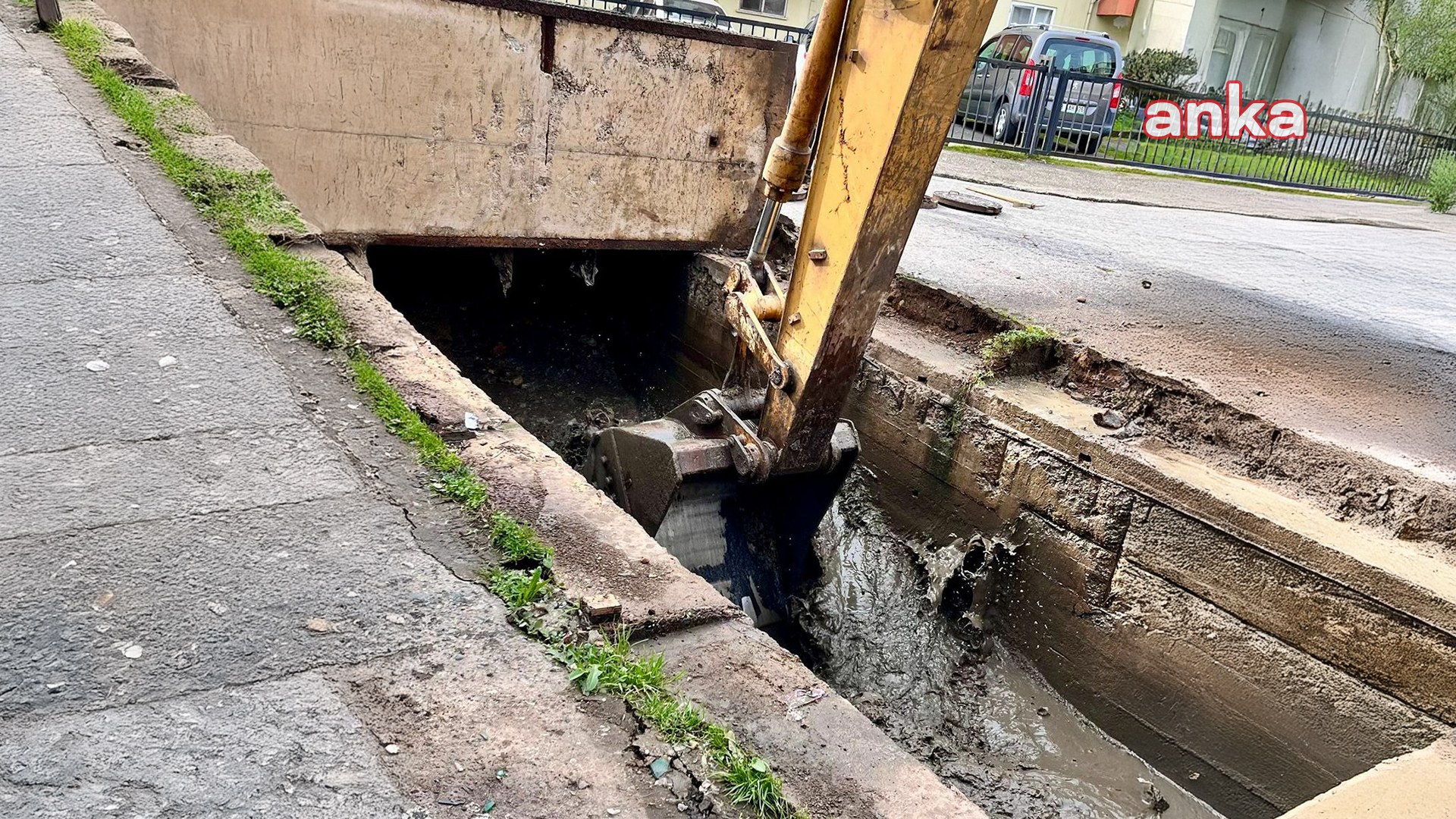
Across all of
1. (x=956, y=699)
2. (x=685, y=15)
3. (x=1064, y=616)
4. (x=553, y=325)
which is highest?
(x=685, y=15)

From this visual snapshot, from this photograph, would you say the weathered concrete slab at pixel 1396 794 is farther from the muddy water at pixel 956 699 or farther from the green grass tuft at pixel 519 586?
the green grass tuft at pixel 519 586

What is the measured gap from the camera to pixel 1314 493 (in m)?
3.88

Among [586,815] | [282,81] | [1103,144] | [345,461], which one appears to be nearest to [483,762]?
[586,815]

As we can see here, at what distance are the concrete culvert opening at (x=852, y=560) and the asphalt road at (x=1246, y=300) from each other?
1.40 meters

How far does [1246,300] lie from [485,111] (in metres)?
4.94

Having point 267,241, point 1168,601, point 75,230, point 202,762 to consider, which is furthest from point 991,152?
point 202,762

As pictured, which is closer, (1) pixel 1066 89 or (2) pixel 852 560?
(2) pixel 852 560

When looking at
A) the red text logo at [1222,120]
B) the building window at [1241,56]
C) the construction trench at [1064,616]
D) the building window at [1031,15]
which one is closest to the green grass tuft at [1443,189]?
the red text logo at [1222,120]

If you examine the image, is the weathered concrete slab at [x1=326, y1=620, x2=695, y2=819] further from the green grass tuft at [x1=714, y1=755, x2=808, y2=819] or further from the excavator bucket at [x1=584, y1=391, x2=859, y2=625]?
the excavator bucket at [x1=584, y1=391, x2=859, y2=625]

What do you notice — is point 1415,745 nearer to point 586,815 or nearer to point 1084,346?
point 1084,346

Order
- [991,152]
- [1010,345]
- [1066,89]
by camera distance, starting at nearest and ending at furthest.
A: [1010,345] < [991,152] < [1066,89]

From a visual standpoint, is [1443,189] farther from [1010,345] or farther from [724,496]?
[724,496]

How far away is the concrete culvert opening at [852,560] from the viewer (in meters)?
3.93

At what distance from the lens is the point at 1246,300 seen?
6.33 metres
